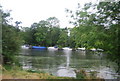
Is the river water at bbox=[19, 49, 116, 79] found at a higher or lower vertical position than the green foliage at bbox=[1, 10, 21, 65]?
lower

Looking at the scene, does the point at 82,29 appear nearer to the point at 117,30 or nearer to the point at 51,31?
the point at 117,30

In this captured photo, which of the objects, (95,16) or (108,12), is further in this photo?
(95,16)

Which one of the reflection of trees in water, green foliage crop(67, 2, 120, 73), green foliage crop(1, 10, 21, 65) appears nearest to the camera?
green foliage crop(67, 2, 120, 73)

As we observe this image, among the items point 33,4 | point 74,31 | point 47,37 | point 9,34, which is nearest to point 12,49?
point 9,34

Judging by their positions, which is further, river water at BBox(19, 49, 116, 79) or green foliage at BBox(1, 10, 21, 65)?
green foliage at BBox(1, 10, 21, 65)

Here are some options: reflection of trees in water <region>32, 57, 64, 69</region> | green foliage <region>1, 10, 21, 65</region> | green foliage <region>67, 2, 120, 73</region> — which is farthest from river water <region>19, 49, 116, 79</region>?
green foliage <region>1, 10, 21, 65</region>

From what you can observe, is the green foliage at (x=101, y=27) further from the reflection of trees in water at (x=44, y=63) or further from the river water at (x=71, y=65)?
the reflection of trees in water at (x=44, y=63)

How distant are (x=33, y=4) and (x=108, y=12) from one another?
113cm

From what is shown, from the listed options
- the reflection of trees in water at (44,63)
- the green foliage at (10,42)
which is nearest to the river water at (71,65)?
A: the reflection of trees in water at (44,63)

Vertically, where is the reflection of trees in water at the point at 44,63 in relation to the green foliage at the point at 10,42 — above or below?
below

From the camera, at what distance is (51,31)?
12.6ft

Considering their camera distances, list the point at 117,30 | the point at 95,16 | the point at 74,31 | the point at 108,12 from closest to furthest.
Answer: the point at 117,30 → the point at 108,12 → the point at 95,16 → the point at 74,31

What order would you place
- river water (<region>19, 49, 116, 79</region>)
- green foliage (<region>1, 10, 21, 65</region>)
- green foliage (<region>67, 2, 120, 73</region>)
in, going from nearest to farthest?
green foliage (<region>67, 2, 120, 73</region>), river water (<region>19, 49, 116, 79</region>), green foliage (<region>1, 10, 21, 65</region>)

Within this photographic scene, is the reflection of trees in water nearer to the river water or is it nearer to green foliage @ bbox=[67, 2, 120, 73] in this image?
the river water
